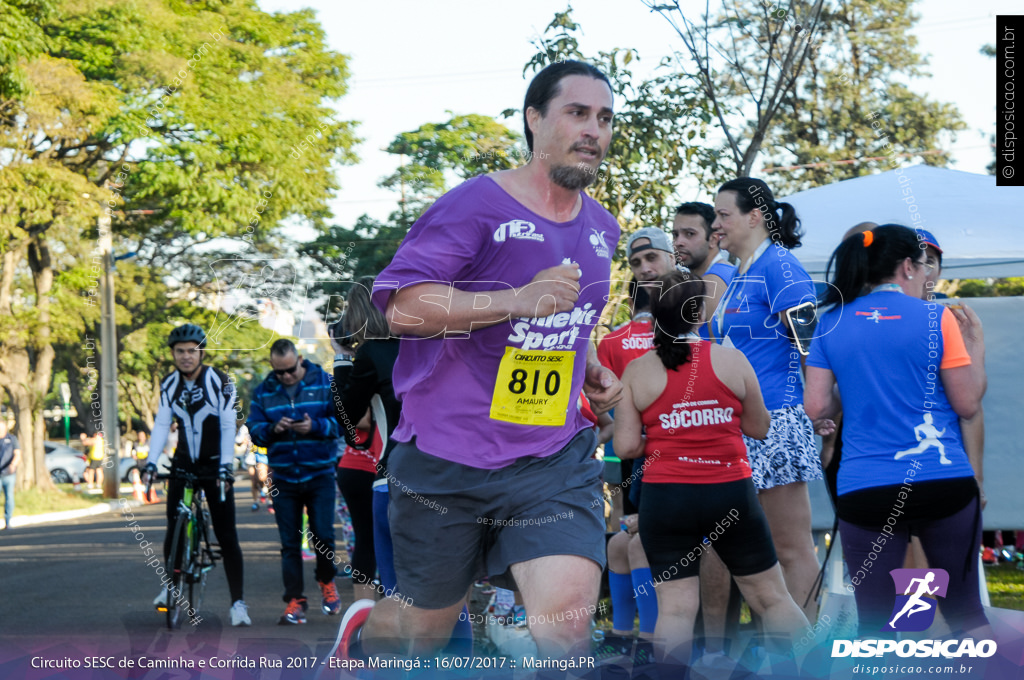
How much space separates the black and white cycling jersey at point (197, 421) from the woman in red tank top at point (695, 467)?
3830 mm

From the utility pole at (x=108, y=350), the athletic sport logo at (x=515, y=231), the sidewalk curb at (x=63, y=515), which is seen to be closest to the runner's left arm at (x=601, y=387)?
the athletic sport logo at (x=515, y=231)

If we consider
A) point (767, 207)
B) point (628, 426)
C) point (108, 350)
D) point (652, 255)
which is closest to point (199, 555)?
point (652, 255)

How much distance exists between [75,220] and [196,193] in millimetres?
2352

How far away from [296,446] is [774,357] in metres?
3.90

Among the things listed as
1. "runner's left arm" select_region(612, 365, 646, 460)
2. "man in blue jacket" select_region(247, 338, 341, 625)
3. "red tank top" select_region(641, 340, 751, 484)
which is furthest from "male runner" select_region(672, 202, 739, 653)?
"man in blue jacket" select_region(247, 338, 341, 625)

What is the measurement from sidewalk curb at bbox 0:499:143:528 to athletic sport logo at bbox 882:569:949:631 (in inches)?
677

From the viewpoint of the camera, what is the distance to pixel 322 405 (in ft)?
24.1

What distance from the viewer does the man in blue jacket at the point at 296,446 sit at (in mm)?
7281

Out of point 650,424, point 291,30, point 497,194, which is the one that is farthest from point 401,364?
point 291,30

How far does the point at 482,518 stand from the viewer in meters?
3.08

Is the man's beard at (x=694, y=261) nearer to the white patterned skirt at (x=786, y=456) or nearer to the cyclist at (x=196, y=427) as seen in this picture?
the white patterned skirt at (x=786, y=456)

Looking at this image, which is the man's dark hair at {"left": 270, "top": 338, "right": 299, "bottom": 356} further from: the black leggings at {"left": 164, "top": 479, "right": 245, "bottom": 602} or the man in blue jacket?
the black leggings at {"left": 164, "top": 479, "right": 245, "bottom": 602}

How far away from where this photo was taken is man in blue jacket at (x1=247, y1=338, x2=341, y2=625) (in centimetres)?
728

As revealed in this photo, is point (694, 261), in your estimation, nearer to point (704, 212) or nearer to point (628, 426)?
point (704, 212)
